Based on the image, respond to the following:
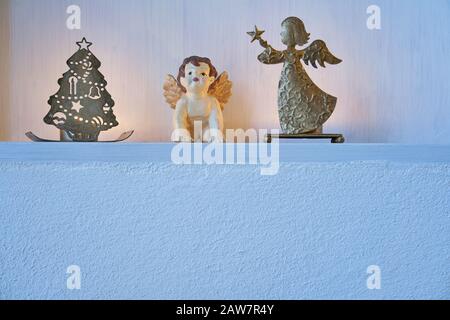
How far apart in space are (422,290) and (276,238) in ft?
0.90

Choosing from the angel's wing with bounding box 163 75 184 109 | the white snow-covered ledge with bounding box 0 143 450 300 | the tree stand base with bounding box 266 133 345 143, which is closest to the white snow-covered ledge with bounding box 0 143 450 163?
the white snow-covered ledge with bounding box 0 143 450 300

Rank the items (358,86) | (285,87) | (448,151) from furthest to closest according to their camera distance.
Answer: (358,86) < (285,87) < (448,151)

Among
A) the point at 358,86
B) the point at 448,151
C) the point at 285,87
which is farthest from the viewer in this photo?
the point at 358,86

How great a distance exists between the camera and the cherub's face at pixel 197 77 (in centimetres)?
107

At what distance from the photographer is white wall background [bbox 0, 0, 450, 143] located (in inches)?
46.9

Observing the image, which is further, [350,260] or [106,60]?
[106,60]

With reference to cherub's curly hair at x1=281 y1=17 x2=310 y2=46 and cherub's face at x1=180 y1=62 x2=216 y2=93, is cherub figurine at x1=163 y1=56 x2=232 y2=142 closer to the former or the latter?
cherub's face at x1=180 y1=62 x2=216 y2=93

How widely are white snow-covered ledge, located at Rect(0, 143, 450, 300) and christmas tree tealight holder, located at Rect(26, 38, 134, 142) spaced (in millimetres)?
142

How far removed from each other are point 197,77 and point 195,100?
0.16ft

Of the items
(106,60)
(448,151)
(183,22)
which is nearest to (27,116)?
(106,60)

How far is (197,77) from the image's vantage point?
107cm
